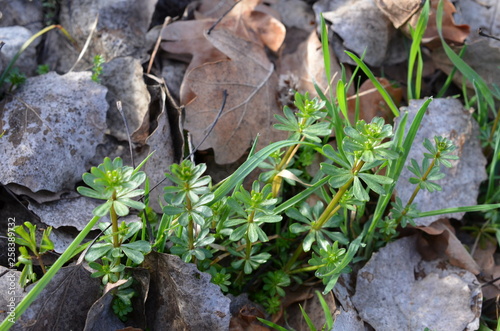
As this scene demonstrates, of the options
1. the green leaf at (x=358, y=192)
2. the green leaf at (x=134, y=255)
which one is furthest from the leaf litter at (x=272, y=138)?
the green leaf at (x=358, y=192)

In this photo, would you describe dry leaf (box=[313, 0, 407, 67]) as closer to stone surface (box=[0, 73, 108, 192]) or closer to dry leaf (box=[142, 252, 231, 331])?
stone surface (box=[0, 73, 108, 192])

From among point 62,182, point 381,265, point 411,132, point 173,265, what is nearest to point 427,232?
point 381,265

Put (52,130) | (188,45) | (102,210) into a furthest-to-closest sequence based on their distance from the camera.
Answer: (188,45)
(52,130)
(102,210)

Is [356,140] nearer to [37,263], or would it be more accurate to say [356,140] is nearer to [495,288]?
[495,288]

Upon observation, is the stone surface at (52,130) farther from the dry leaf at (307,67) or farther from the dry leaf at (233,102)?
the dry leaf at (307,67)

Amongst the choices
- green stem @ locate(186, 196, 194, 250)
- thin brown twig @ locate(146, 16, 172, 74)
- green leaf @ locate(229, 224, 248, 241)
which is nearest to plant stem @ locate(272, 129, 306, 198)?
green leaf @ locate(229, 224, 248, 241)

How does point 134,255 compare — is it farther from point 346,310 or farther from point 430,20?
point 430,20

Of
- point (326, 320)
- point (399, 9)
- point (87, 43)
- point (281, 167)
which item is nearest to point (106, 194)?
point (281, 167)
